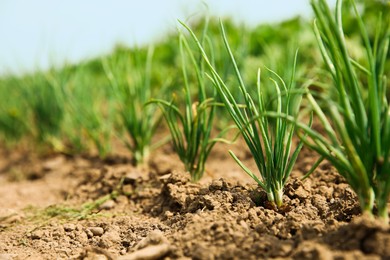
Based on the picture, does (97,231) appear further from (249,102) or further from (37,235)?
(249,102)

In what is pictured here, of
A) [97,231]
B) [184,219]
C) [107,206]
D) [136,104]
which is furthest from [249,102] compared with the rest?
[136,104]

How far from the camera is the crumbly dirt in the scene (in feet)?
3.62

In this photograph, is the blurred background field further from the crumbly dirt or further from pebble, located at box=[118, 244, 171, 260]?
pebble, located at box=[118, 244, 171, 260]

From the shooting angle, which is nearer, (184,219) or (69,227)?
(184,219)

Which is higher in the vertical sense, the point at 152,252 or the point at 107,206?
the point at 152,252

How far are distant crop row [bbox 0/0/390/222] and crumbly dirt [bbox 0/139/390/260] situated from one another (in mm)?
114

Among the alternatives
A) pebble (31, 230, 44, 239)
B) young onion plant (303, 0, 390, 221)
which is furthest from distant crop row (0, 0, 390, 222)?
pebble (31, 230, 44, 239)

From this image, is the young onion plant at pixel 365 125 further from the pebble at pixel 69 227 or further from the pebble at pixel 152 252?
the pebble at pixel 69 227

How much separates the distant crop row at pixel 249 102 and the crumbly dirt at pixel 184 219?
114mm

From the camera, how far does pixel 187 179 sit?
1.83 m

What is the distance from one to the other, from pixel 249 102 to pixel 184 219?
46 cm

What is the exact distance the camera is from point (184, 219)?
1435 mm

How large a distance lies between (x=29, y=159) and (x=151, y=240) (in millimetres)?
2466

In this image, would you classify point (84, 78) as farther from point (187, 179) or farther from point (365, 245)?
point (365, 245)
